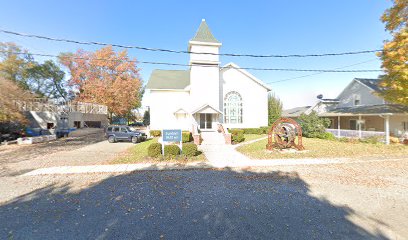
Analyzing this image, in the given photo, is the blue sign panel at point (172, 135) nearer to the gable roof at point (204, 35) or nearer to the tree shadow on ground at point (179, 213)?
the tree shadow on ground at point (179, 213)

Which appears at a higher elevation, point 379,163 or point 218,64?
point 218,64

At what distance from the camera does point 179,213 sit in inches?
173

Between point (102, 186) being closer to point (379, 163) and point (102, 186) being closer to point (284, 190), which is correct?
point (284, 190)

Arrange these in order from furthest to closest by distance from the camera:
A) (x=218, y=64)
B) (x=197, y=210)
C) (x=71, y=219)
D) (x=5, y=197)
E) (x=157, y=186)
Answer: (x=218, y=64)
(x=157, y=186)
(x=5, y=197)
(x=197, y=210)
(x=71, y=219)

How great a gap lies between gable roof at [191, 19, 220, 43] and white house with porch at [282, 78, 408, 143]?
56.4 feet

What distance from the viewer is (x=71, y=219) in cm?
415

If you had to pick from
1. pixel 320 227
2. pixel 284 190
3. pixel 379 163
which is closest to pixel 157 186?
pixel 284 190

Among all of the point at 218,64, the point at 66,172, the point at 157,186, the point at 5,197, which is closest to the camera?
the point at 5,197

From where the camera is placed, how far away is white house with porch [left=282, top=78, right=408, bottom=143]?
1694cm

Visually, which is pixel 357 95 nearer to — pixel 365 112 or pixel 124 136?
pixel 365 112

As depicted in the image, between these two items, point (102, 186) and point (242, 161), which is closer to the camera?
point (102, 186)

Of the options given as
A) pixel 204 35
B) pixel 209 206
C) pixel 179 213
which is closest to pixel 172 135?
pixel 209 206

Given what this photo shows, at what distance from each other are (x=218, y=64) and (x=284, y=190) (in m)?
18.6

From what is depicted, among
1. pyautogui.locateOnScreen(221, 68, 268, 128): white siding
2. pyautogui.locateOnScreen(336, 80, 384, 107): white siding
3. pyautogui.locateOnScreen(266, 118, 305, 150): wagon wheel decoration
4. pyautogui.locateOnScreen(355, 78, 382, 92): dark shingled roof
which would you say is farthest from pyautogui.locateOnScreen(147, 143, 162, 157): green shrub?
pyautogui.locateOnScreen(355, 78, 382, 92): dark shingled roof
